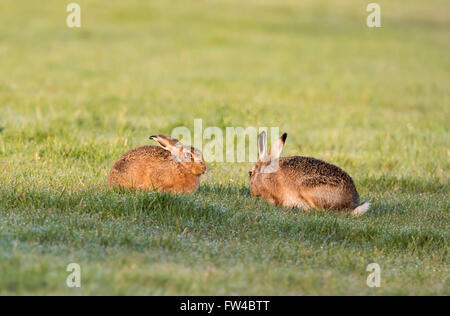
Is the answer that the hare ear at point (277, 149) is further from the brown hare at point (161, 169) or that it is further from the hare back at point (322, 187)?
the brown hare at point (161, 169)

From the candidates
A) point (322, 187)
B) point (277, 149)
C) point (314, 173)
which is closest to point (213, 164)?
point (277, 149)

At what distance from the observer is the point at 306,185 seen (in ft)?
27.8

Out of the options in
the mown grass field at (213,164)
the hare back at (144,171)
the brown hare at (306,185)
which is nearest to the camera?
the mown grass field at (213,164)

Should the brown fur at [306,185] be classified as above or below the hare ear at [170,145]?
below

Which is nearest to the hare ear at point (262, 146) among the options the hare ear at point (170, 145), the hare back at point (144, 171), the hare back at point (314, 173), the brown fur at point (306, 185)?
the brown fur at point (306, 185)

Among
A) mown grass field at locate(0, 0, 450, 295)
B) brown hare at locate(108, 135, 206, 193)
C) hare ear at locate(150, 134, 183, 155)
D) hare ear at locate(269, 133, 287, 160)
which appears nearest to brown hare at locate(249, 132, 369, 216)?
hare ear at locate(269, 133, 287, 160)

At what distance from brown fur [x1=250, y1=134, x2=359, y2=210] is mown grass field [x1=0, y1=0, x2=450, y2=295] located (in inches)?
9.5

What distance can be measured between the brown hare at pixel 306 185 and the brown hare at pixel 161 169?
822 millimetres

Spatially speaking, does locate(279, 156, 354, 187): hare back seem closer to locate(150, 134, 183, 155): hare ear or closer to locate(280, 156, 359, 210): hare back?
locate(280, 156, 359, 210): hare back

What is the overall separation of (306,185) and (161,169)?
5.99 feet

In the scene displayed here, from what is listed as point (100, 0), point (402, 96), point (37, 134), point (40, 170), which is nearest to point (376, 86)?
point (402, 96)

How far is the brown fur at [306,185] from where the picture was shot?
330 inches

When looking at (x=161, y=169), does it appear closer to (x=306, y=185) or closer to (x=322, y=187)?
(x=306, y=185)
